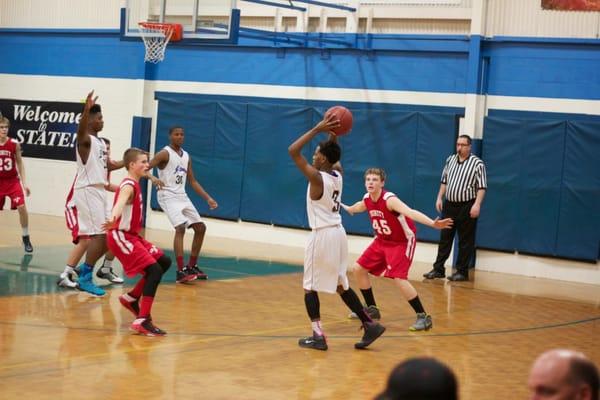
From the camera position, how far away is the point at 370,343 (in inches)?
318

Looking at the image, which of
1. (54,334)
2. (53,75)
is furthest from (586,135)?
(53,75)

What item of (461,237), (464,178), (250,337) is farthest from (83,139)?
(461,237)

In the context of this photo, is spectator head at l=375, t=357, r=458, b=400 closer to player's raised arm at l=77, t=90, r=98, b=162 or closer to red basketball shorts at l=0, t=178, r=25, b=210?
player's raised arm at l=77, t=90, r=98, b=162

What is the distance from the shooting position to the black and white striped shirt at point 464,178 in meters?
13.5

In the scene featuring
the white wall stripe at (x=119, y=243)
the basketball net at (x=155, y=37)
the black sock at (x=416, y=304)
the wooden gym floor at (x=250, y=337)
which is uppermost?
the basketball net at (x=155, y=37)

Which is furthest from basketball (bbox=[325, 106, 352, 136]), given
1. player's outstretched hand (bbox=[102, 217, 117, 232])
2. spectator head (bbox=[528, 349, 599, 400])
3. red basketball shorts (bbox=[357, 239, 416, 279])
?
spectator head (bbox=[528, 349, 599, 400])

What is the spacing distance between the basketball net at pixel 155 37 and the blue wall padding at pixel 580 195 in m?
6.15

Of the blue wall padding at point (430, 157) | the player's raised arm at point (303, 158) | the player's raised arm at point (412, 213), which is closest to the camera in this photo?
the player's raised arm at point (303, 158)

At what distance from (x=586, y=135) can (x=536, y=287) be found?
8.21ft

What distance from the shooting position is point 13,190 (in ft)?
42.4

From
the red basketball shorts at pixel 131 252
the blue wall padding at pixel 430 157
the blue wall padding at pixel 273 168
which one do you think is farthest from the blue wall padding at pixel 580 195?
the red basketball shorts at pixel 131 252

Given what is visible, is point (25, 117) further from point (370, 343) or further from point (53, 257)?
point (370, 343)

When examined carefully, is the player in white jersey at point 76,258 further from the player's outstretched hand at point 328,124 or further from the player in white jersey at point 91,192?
the player's outstretched hand at point 328,124

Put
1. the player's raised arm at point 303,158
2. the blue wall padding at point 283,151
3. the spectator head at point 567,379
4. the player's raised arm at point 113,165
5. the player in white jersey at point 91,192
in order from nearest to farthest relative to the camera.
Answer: the spectator head at point 567,379
the player's raised arm at point 303,158
the player in white jersey at point 91,192
the player's raised arm at point 113,165
the blue wall padding at point 283,151
